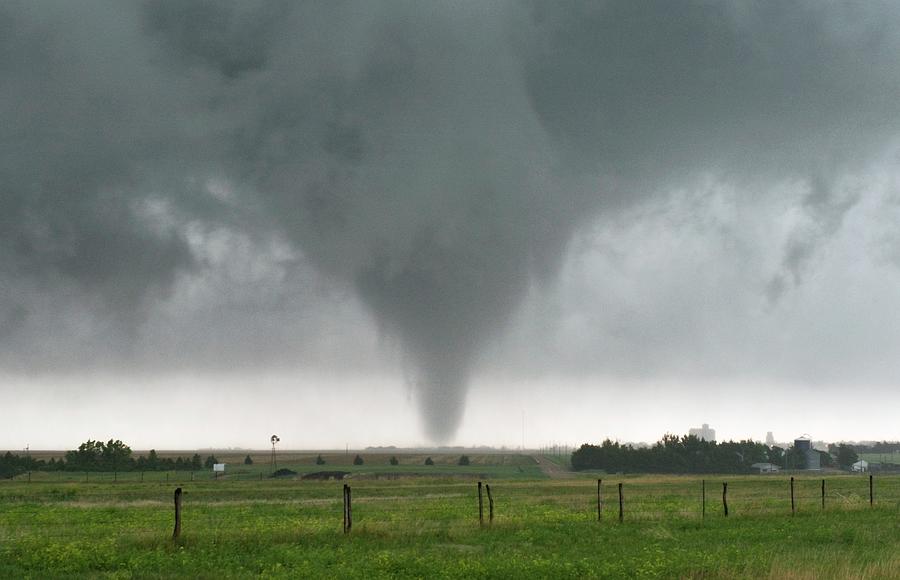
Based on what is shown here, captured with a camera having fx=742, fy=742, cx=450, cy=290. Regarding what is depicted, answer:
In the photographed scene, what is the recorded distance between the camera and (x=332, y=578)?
67.0ft

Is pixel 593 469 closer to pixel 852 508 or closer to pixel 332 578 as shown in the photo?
pixel 852 508

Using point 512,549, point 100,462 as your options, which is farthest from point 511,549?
point 100,462

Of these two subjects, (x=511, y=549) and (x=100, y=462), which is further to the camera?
(x=100, y=462)

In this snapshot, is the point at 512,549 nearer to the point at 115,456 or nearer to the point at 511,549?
the point at 511,549

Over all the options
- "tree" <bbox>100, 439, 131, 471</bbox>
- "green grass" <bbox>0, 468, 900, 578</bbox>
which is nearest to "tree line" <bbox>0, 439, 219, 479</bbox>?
"tree" <bbox>100, 439, 131, 471</bbox>

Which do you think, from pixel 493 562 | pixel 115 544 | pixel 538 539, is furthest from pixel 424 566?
pixel 115 544

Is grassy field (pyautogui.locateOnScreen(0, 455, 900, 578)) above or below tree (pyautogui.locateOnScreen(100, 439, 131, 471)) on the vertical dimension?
above

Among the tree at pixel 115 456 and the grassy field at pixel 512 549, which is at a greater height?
the grassy field at pixel 512 549

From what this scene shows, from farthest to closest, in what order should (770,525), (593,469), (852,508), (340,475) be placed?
(593,469) → (340,475) → (852,508) → (770,525)

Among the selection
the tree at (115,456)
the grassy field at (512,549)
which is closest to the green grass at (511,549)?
the grassy field at (512,549)

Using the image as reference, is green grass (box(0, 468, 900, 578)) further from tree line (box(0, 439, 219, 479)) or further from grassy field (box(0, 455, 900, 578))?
tree line (box(0, 439, 219, 479))

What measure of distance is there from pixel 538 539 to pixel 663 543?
4.95 meters

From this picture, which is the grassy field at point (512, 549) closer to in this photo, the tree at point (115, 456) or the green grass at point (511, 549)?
the green grass at point (511, 549)

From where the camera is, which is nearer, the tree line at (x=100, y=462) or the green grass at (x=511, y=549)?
the green grass at (x=511, y=549)
